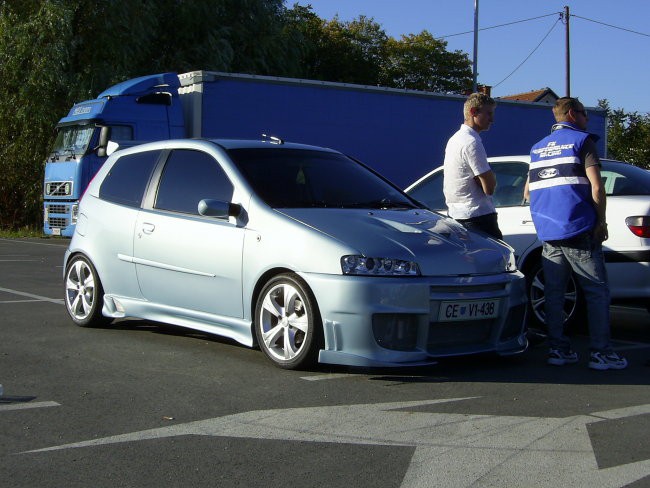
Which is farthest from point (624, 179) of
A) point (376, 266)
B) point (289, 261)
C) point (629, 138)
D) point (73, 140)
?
point (629, 138)

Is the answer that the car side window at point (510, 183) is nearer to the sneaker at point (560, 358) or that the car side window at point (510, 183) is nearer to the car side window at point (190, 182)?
the sneaker at point (560, 358)

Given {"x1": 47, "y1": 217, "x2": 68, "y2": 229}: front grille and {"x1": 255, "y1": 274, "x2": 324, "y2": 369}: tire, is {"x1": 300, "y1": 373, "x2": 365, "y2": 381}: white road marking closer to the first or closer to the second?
{"x1": 255, "y1": 274, "x2": 324, "y2": 369}: tire

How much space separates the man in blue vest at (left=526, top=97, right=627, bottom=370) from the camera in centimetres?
654

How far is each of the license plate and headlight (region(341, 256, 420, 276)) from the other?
0.97 ft

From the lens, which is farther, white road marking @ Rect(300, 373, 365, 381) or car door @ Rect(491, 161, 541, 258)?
car door @ Rect(491, 161, 541, 258)

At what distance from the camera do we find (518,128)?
22.8m

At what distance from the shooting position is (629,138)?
4422 cm

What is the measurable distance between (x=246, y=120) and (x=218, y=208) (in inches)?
456

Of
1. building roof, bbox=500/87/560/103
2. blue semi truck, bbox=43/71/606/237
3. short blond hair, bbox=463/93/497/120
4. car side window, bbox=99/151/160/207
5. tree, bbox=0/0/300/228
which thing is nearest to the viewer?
short blond hair, bbox=463/93/497/120

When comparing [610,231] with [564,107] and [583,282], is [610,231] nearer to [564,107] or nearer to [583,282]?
[583,282]

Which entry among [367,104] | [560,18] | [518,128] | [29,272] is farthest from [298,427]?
[560,18]

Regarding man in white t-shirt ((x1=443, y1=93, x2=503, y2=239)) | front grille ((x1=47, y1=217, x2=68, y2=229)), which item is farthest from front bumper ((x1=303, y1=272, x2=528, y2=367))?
front grille ((x1=47, y1=217, x2=68, y2=229))

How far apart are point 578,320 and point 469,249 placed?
2335mm

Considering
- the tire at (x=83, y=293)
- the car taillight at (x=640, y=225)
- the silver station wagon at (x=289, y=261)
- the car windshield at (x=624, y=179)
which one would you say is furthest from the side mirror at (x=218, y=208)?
the car windshield at (x=624, y=179)
